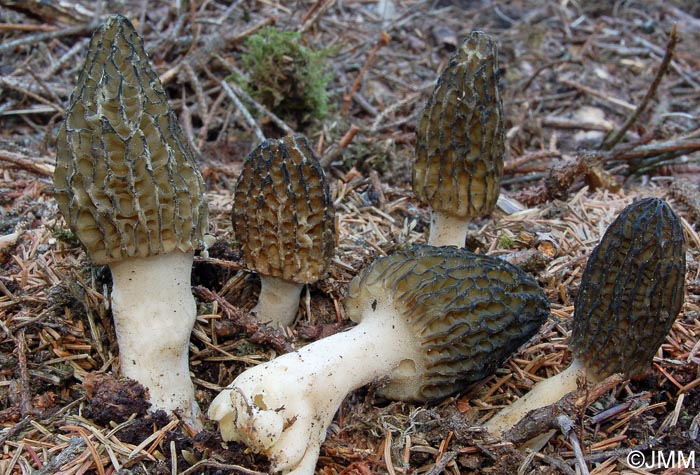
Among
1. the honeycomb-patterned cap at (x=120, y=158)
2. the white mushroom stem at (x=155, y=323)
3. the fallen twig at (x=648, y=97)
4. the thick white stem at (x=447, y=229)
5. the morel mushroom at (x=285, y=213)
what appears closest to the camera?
the honeycomb-patterned cap at (x=120, y=158)

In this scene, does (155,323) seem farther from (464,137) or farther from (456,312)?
(464,137)

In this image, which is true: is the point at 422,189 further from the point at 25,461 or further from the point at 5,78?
the point at 5,78

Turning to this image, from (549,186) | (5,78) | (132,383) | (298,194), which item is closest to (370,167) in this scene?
(549,186)

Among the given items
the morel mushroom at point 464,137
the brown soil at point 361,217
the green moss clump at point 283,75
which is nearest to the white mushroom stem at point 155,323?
the brown soil at point 361,217

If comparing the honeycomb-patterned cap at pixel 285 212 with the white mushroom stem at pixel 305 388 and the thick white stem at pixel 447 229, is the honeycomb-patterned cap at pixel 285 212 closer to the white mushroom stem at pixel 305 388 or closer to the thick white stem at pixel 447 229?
the white mushroom stem at pixel 305 388

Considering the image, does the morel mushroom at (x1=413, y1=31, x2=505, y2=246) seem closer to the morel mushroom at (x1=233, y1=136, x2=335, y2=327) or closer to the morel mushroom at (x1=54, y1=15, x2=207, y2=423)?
the morel mushroom at (x1=233, y1=136, x2=335, y2=327)

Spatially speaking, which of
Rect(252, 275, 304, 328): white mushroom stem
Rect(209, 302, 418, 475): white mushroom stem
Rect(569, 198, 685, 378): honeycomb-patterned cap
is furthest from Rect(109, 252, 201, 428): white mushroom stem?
Rect(569, 198, 685, 378): honeycomb-patterned cap
